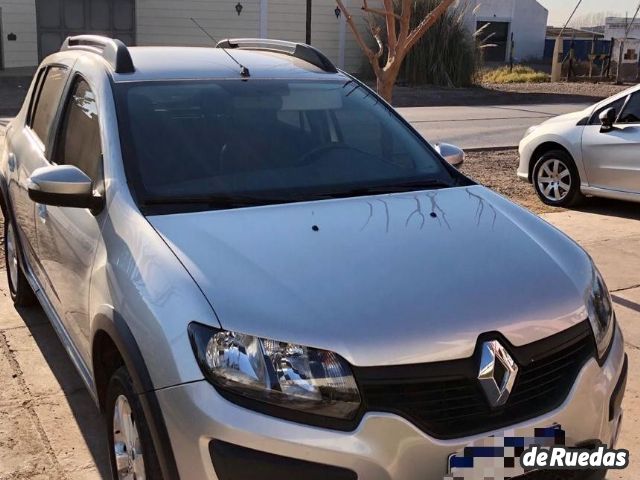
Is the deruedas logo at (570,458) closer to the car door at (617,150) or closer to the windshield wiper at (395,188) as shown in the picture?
the windshield wiper at (395,188)

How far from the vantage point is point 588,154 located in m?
8.46

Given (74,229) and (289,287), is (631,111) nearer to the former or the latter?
(74,229)

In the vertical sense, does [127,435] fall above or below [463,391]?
below

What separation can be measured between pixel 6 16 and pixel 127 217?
28.5 meters

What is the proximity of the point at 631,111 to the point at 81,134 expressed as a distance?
637 cm

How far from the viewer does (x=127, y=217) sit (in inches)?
119

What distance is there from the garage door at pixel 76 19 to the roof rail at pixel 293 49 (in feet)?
84.8

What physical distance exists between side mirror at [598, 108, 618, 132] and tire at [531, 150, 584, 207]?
1.76 ft

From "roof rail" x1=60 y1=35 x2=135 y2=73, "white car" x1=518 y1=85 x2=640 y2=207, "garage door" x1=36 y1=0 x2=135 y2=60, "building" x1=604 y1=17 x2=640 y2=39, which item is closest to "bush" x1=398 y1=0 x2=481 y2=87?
"garage door" x1=36 y1=0 x2=135 y2=60

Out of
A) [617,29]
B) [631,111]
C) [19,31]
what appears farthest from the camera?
[617,29]

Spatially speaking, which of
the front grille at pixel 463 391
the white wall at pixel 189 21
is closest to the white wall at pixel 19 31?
the white wall at pixel 189 21

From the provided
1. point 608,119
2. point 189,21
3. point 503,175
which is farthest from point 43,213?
point 189,21

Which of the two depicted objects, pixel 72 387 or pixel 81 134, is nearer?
pixel 81 134

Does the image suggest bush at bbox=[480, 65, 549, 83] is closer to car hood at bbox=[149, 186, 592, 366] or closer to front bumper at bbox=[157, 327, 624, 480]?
car hood at bbox=[149, 186, 592, 366]
